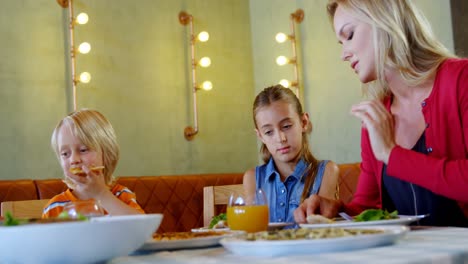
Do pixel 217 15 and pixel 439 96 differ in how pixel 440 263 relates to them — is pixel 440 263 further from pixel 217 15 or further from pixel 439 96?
pixel 217 15

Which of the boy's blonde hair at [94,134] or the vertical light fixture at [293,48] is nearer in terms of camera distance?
the boy's blonde hair at [94,134]

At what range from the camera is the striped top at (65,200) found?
2.09 meters

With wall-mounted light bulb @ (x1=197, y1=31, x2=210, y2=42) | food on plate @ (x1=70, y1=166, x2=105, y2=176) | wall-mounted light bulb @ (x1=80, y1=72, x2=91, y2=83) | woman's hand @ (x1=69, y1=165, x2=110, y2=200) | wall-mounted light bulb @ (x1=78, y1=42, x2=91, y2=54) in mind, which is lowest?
woman's hand @ (x1=69, y1=165, x2=110, y2=200)

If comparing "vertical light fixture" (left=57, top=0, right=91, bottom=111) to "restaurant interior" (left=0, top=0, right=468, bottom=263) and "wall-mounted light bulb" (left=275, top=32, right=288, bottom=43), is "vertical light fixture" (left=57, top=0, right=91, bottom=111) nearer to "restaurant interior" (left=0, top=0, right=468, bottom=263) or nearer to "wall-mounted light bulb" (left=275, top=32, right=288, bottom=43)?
"restaurant interior" (left=0, top=0, right=468, bottom=263)

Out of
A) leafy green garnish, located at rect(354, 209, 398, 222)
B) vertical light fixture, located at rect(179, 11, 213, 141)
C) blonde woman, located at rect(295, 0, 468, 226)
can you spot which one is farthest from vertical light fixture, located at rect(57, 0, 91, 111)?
leafy green garnish, located at rect(354, 209, 398, 222)

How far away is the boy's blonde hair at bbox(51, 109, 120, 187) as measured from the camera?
2.27 meters

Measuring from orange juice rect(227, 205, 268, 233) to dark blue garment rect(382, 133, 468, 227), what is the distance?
504 millimetres

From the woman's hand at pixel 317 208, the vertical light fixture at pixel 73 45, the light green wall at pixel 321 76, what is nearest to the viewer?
the woman's hand at pixel 317 208

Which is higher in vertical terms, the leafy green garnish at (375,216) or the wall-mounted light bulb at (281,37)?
the wall-mounted light bulb at (281,37)

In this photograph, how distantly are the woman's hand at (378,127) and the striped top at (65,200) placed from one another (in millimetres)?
996

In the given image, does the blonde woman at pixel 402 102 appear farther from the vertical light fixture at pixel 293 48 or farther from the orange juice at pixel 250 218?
the vertical light fixture at pixel 293 48

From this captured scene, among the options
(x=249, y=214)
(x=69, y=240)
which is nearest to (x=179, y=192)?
(x=249, y=214)

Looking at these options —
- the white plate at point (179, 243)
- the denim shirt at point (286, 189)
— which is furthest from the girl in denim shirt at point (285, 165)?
the white plate at point (179, 243)

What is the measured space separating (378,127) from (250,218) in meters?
0.40
